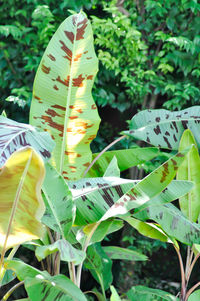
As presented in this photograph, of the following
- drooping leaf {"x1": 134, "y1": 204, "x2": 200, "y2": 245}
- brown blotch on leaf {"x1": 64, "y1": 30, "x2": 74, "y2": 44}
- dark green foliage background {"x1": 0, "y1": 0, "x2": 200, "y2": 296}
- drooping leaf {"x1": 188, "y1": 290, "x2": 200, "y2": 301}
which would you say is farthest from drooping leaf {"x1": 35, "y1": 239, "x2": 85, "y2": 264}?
dark green foliage background {"x1": 0, "y1": 0, "x2": 200, "y2": 296}

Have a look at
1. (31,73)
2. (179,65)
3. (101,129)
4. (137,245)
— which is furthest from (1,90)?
(137,245)

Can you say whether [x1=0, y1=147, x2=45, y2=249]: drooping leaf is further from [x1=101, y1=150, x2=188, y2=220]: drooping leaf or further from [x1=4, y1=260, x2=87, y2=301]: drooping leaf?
[x1=101, y1=150, x2=188, y2=220]: drooping leaf

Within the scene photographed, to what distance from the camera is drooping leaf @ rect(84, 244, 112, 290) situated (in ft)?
5.71

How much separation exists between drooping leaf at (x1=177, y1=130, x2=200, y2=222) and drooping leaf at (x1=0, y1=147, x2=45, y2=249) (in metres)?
0.85

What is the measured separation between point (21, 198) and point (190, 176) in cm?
92

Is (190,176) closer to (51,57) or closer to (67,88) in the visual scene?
(67,88)

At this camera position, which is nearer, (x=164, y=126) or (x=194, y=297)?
(x=194, y=297)

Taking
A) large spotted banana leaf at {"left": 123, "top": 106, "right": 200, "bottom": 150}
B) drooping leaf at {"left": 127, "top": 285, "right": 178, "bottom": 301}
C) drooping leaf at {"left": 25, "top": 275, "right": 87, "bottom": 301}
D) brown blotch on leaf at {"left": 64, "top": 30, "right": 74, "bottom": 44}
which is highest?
brown blotch on leaf at {"left": 64, "top": 30, "right": 74, "bottom": 44}

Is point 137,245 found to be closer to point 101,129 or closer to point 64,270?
point 64,270

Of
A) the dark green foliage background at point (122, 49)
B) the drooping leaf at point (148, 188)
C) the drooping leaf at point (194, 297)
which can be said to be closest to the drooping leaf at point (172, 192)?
the drooping leaf at point (148, 188)

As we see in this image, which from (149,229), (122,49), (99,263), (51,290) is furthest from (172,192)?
(122,49)

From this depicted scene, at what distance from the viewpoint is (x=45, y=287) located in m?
1.24

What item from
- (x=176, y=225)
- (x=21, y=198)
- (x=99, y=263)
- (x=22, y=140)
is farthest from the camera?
(x=99, y=263)

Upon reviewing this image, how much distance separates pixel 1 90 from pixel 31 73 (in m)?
0.26
